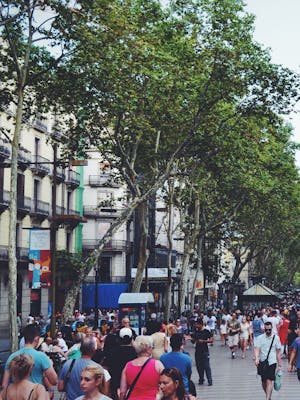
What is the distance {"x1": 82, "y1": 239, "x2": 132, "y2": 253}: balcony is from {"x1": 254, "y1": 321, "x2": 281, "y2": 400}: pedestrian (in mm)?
45911

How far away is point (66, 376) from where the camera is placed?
31.4 feet

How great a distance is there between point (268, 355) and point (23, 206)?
3252 cm

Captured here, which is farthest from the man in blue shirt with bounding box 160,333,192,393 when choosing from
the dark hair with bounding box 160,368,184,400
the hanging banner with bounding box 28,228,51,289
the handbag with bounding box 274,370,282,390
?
the hanging banner with bounding box 28,228,51,289

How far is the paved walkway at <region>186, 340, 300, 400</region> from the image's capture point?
17.0m

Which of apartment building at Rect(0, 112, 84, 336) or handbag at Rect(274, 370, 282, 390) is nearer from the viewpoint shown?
handbag at Rect(274, 370, 282, 390)

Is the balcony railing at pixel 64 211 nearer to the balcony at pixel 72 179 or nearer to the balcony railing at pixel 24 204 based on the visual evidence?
the balcony at pixel 72 179

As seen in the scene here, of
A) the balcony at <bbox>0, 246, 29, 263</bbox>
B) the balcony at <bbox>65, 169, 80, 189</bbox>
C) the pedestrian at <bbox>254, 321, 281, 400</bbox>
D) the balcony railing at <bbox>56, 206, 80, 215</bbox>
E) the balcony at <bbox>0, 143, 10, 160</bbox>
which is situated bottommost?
the pedestrian at <bbox>254, 321, 281, 400</bbox>

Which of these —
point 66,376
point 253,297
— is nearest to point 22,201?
point 253,297

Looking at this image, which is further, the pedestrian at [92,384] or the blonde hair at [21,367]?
the blonde hair at [21,367]

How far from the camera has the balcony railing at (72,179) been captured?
54787mm

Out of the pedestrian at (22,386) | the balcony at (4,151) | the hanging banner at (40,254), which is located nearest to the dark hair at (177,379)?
the pedestrian at (22,386)

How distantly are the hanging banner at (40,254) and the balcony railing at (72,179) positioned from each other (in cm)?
2748

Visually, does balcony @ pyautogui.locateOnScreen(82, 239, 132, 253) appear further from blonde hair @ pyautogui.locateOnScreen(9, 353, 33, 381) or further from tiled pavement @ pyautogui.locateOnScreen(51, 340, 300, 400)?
blonde hair @ pyautogui.locateOnScreen(9, 353, 33, 381)

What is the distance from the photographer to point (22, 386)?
7391 millimetres
